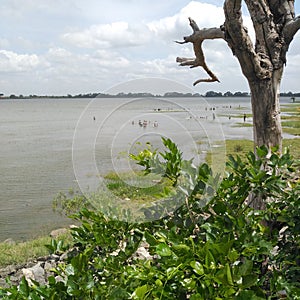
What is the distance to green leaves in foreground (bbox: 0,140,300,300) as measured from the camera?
Result: 4.64ft

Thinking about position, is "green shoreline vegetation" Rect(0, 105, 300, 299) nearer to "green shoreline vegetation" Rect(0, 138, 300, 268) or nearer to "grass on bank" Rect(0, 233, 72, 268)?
"green shoreline vegetation" Rect(0, 138, 300, 268)

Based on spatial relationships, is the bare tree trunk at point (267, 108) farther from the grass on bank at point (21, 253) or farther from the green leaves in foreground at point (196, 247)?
the grass on bank at point (21, 253)

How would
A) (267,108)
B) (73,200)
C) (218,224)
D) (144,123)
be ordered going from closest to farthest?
(218,224), (144,123), (267,108), (73,200)

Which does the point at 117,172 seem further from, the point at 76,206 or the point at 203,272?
the point at 76,206

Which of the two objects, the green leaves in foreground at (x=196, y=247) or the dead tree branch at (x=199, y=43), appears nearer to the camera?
the green leaves in foreground at (x=196, y=247)

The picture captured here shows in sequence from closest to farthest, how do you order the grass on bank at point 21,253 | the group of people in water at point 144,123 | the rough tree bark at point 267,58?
the group of people in water at point 144,123 → the rough tree bark at point 267,58 → the grass on bank at point 21,253

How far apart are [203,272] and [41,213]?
304 inches

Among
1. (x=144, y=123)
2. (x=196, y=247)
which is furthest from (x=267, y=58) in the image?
(x=196, y=247)

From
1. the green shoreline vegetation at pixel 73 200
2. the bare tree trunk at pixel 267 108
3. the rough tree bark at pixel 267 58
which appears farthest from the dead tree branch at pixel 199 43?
the green shoreline vegetation at pixel 73 200

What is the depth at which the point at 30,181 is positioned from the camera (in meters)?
12.0

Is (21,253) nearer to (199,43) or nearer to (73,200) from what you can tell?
(199,43)

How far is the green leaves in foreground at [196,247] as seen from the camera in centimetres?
142

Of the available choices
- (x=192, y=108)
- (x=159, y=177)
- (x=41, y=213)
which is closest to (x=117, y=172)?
(x=159, y=177)

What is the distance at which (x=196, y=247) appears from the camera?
1.59m
